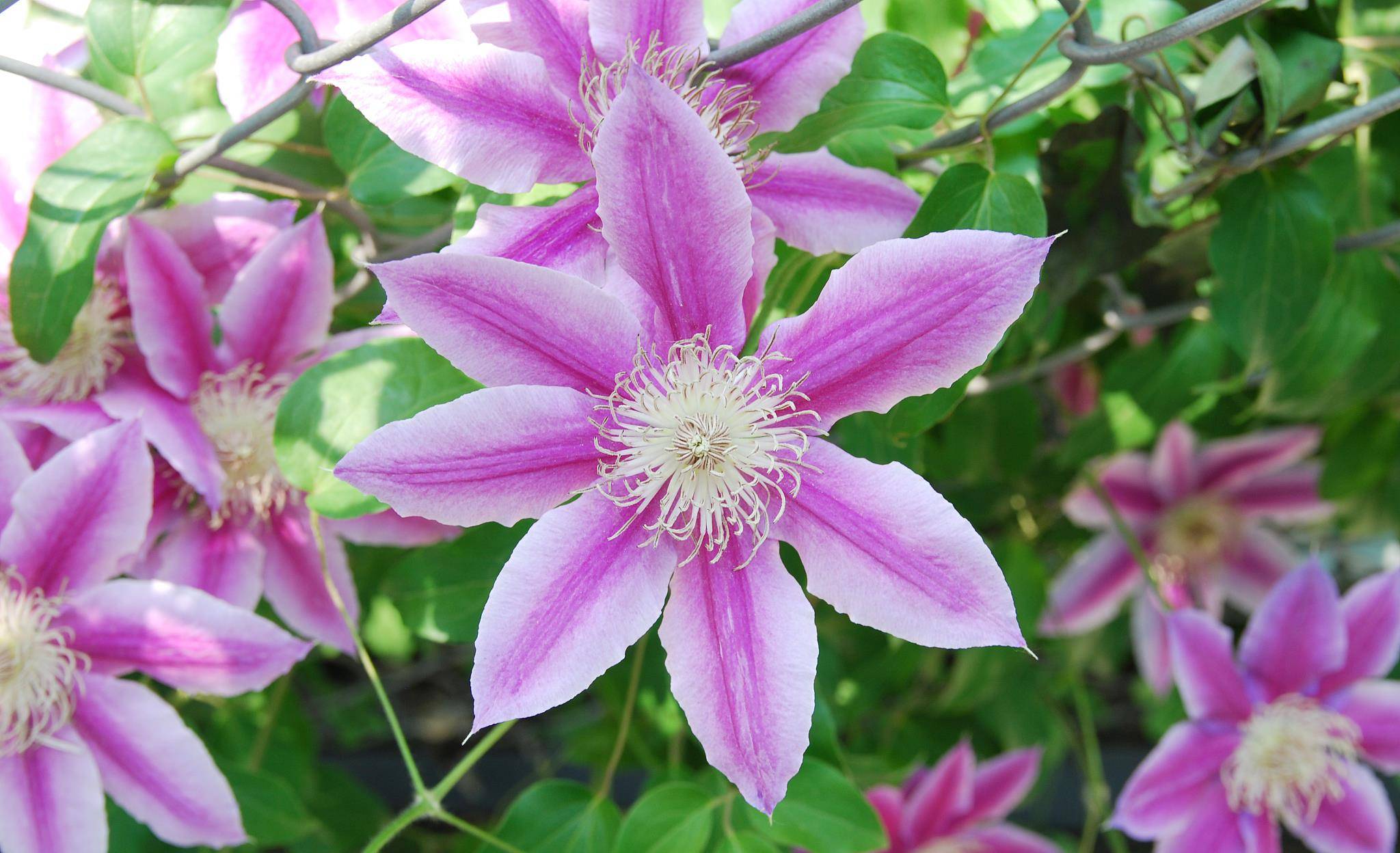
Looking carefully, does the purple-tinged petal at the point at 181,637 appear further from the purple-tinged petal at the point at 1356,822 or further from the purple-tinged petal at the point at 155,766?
the purple-tinged petal at the point at 1356,822

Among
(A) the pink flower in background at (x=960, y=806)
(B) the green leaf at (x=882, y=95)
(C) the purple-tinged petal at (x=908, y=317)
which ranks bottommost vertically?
(A) the pink flower in background at (x=960, y=806)

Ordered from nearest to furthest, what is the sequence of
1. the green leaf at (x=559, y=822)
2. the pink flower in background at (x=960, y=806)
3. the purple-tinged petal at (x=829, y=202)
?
the purple-tinged petal at (x=829, y=202)
the green leaf at (x=559, y=822)
the pink flower in background at (x=960, y=806)

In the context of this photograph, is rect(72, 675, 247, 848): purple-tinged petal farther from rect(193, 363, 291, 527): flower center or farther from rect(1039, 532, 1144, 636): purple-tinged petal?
rect(1039, 532, 1144, 636): purple-tinged petal

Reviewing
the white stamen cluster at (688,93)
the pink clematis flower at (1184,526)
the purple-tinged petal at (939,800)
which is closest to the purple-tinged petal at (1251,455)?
the pink clematis flower at (1184,526)

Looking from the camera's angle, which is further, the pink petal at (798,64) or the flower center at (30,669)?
the flower center at (30,669)

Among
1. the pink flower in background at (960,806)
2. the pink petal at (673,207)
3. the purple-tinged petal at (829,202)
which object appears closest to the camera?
the pink petal at (673,207)

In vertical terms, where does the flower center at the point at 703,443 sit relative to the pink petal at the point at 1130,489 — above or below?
above

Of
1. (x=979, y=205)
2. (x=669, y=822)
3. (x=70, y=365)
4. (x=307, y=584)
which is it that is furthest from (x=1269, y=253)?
(x=70, y=365)
